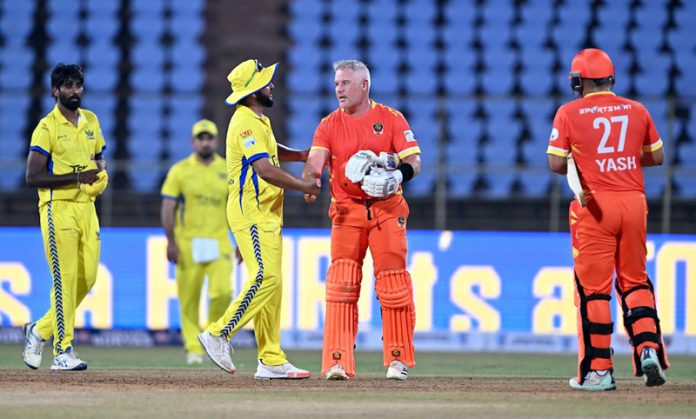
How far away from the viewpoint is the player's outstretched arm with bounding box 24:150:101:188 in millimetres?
9031

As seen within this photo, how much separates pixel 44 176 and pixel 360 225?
7.81ft

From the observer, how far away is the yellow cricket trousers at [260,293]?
8383 millimetres

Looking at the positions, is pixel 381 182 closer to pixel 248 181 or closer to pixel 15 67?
pixel 248 181

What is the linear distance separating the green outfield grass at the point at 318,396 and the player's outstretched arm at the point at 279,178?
1302 mm

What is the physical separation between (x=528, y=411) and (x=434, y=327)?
8461 millimetres

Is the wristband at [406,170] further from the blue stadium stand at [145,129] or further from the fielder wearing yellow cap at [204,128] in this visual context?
the blue stadium stand at [145,129]

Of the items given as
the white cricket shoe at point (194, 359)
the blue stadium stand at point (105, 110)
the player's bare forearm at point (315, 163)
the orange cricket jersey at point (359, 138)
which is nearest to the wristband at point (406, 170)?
the orange cricket jersey at point (359, 138)

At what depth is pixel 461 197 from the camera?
55.7ft

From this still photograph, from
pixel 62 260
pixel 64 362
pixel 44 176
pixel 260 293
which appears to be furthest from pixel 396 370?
pixel 44 176

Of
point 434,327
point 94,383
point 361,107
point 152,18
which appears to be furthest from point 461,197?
point 94,383

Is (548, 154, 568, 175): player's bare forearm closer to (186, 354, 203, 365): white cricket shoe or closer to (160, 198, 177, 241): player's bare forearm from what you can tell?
(186, 354, 203, 365): white cricket shoe

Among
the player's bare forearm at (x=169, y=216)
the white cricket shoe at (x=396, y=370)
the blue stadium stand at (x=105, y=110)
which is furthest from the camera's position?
the blue stadium stand at (x=105, y=110)

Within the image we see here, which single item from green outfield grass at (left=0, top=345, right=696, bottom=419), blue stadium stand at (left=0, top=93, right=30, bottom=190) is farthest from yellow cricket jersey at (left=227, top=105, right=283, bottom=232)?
blue stadium stand at (left=0, top=93, right=30, bottom=190)

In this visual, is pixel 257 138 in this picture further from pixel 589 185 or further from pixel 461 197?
pixel 461 197
